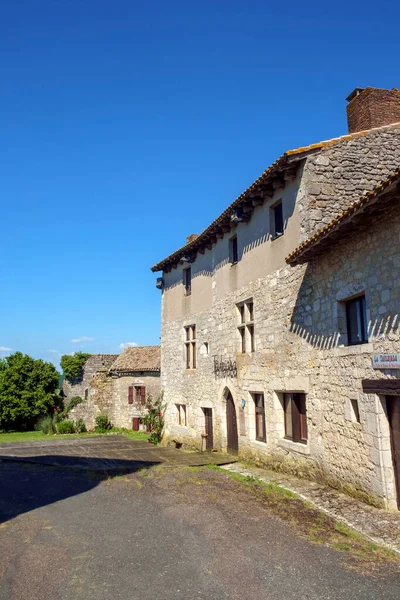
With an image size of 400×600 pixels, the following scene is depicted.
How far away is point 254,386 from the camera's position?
12945mm

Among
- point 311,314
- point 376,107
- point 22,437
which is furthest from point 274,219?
point 22,437

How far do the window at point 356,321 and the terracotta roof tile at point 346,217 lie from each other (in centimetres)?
131

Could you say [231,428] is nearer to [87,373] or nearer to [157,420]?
[157,420]

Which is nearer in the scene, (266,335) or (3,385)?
(266,335)

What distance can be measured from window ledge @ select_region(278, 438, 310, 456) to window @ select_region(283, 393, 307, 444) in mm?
155

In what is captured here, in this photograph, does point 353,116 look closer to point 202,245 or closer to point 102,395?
point 202,245

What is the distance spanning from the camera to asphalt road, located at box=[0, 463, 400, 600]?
4.85 m

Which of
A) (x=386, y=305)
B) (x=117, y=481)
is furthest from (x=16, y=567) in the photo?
(x=386, y=305)

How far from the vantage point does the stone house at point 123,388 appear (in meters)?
27.7

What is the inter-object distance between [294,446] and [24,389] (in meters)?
27.2

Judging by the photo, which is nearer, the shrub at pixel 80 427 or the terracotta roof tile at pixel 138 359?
the terracotta roof tile at pixel 138 359

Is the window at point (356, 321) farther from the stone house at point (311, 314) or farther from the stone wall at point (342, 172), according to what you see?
the stone wall at point (342, 172)

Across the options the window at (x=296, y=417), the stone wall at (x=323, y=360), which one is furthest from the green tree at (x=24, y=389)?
the window at (x=296, y=417)

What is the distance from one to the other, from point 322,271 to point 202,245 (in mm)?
7777
